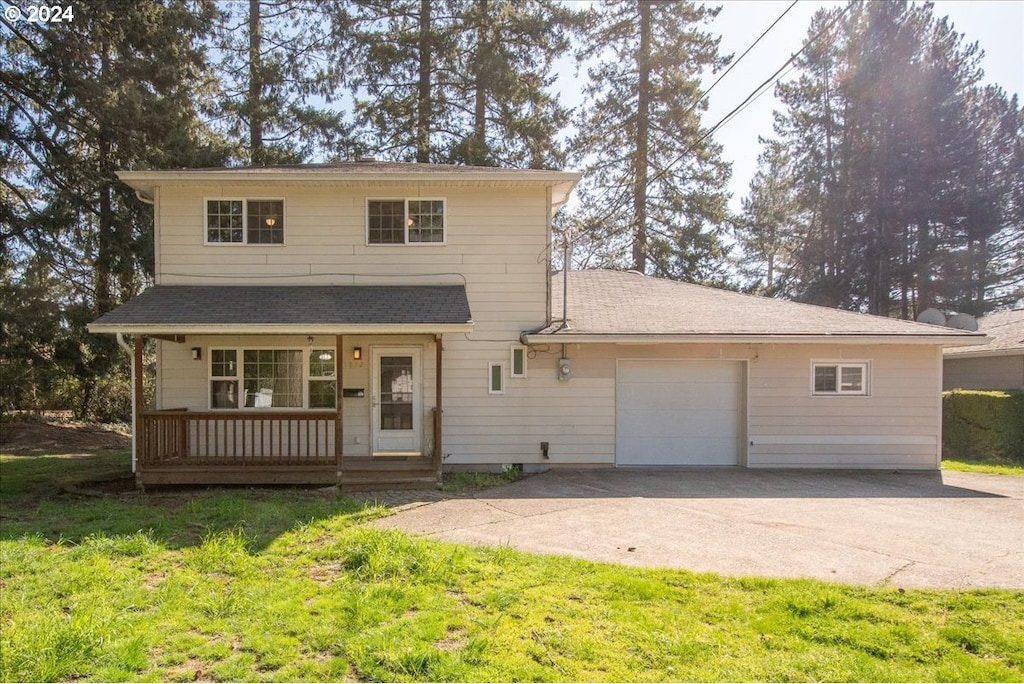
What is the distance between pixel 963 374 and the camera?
15.2 m

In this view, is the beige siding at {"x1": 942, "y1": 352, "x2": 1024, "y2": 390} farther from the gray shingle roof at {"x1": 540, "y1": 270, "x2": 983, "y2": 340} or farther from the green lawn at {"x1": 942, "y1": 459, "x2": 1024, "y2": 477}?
the gray shingle roof at {"x1": 540, "y1": 270, "x2": 983, "y2": 340}

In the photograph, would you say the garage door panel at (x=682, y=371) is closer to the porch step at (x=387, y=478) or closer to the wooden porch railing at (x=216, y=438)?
the porch step at (x=387, y=478)

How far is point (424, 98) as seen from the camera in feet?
55.8

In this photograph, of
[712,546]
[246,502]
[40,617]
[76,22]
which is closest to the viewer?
[40,617]

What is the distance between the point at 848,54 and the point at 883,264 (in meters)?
8.99

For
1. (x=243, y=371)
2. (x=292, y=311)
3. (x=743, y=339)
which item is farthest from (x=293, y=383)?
(x=743, y=339)

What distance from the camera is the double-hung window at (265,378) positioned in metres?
9.35

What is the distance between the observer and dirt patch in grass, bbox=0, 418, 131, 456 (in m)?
12.6

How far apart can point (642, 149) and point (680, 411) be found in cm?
1295

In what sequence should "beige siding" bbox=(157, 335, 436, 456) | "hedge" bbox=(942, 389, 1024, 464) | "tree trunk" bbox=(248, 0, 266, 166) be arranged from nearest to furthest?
"beige siding" bbox=(157, 335, 436, 456), "hedge" bbox=(942, 389, 1024, 464), "tree trunk" bbox=(248, 0, 266, 166)

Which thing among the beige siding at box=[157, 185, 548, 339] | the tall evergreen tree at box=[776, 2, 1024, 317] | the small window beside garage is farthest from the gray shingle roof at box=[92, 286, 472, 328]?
the tall evergreen tree at box=[776, 2, 1024, 317]

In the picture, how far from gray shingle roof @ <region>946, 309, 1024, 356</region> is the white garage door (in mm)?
6991

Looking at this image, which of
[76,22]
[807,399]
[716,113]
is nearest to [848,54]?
[716,113]

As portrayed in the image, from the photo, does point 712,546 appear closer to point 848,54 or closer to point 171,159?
point 171,159
